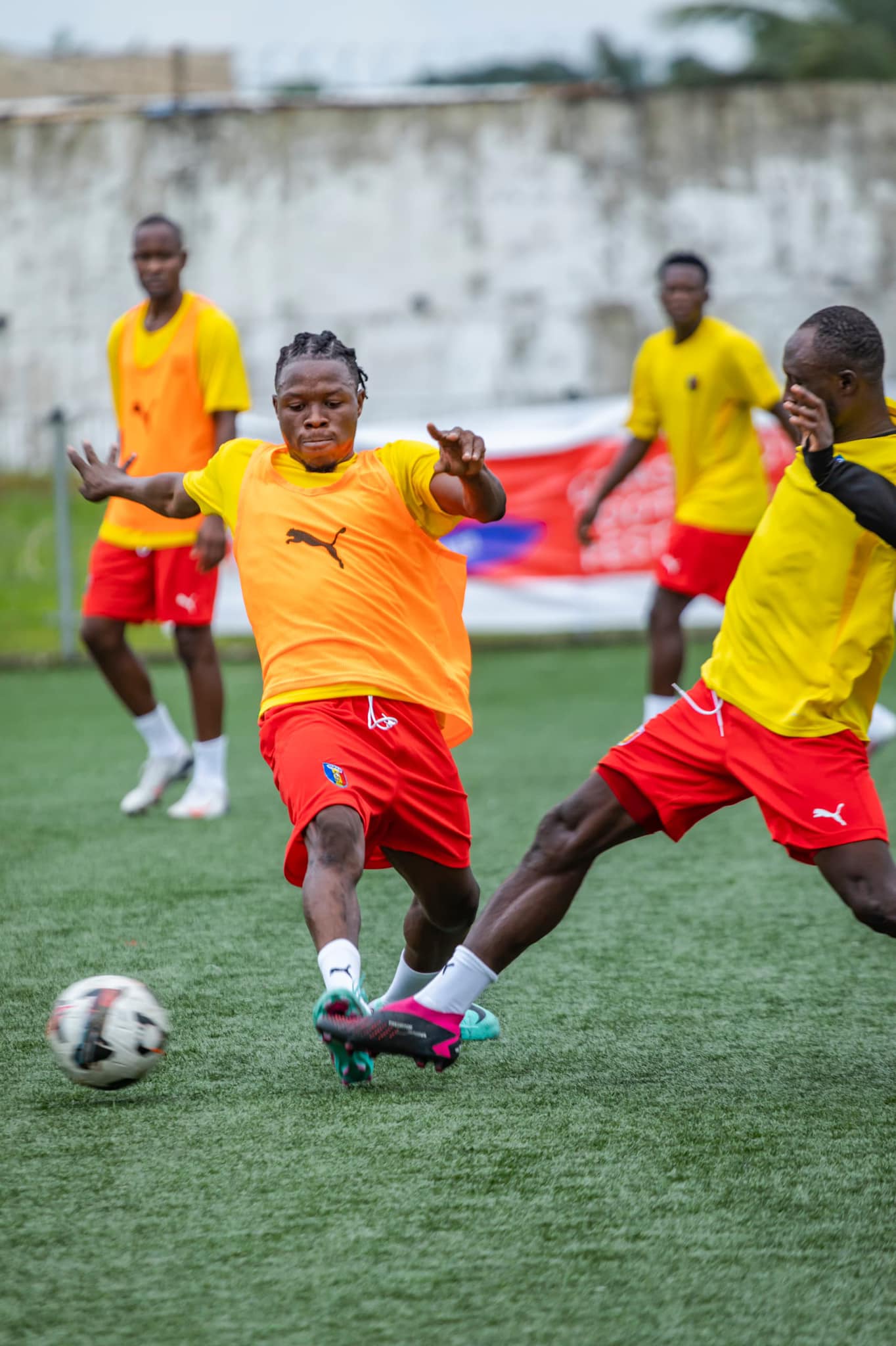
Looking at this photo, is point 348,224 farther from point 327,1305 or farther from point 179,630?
point 327,1305

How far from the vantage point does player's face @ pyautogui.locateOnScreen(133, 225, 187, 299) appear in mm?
6707

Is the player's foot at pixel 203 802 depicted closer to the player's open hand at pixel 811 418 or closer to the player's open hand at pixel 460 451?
the player's open hand at pixel 460 451

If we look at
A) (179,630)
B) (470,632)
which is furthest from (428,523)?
(470,632)

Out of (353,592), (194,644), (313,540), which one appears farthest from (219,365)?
(353,592)

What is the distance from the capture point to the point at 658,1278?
2.63m

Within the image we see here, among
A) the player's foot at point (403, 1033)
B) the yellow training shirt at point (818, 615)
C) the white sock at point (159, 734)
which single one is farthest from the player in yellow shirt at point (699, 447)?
the player's foot at point (403, 1033)

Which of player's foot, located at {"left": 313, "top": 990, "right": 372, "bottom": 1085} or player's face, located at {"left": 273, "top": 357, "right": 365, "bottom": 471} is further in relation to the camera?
player's face, located at {"left": 273, "top": 357, "right": 365, "bottom": 471}

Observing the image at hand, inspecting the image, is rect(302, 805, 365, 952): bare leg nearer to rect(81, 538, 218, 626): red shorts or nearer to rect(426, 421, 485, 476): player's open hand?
rect(426, 421, 485, 476): player's open hand

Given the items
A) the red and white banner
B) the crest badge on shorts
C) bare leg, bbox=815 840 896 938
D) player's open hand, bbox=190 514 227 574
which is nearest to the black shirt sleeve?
bare leg, bbox=815 840 896 938

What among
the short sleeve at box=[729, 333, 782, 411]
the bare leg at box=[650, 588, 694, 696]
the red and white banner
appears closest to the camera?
the short sleeve at box=[729, 333, 782, 411]

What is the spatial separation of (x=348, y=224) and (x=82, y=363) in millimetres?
3680

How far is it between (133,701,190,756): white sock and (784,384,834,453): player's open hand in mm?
4226

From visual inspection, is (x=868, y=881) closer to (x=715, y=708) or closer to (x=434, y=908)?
(x=715, y=708)

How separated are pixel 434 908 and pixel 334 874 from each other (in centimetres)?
53
